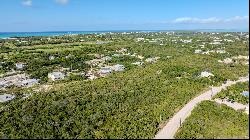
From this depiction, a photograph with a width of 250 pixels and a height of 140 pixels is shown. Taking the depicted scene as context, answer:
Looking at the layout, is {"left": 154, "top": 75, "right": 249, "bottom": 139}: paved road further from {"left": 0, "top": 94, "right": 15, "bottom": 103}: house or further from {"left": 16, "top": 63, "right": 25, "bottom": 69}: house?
{"left": 16, "top": 63, "right": 25, "bottom": 69}: house

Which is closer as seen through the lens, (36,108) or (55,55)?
(36,108)

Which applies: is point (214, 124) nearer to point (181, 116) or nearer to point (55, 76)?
point (181, 116)

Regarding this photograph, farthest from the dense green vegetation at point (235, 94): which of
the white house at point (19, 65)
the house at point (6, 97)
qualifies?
the white house at point (19, 65)

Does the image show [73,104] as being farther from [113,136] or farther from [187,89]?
[187,89]

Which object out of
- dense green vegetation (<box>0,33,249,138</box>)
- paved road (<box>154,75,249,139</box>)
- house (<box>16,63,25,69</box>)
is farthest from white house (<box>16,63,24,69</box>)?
paved road (<box>154,75,249,139</box>)

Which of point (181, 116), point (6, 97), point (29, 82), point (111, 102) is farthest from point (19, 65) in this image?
point (181, 116)

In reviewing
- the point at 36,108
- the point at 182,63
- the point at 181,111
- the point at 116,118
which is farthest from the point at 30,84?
the point at 182,63

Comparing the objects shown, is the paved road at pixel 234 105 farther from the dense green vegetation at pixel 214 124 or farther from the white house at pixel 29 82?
the white house at pixel 29 82
